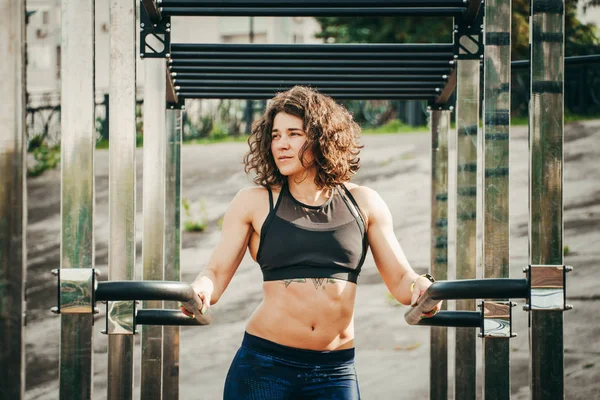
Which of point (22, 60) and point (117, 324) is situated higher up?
point (22, 60)

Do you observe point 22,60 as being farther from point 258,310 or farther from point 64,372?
point 258,310

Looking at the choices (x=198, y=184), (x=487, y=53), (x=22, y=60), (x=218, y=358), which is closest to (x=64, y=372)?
(x=22, y=60)

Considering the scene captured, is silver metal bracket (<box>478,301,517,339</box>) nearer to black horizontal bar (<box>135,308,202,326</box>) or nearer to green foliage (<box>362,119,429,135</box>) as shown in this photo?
black horizontal bar (<box>135,308,202,326</box>)

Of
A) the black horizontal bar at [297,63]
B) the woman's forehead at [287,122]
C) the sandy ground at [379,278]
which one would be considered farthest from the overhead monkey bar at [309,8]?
the sandy ground at [379,278]

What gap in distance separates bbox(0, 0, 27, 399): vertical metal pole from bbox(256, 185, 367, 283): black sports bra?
3.00 ft

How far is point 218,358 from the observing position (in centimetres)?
Result: 779

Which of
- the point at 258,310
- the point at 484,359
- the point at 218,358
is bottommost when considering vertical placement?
the point at 218,358

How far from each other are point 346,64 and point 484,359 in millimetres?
1863

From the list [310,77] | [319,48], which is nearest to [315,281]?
[319,48]

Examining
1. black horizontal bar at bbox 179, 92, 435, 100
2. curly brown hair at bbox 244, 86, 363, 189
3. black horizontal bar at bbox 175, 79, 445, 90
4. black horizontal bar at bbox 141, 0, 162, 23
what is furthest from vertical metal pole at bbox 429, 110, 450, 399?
curly brown hair at bbox 244, 86, 363, 189

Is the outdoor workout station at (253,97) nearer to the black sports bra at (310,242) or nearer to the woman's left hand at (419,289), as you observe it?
the woman's left hand at (419,289)

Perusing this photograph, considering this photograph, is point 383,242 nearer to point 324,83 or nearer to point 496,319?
point 496,319

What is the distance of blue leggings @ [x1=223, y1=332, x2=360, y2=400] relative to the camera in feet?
8.23

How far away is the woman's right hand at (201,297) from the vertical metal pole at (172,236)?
6.49 feet
